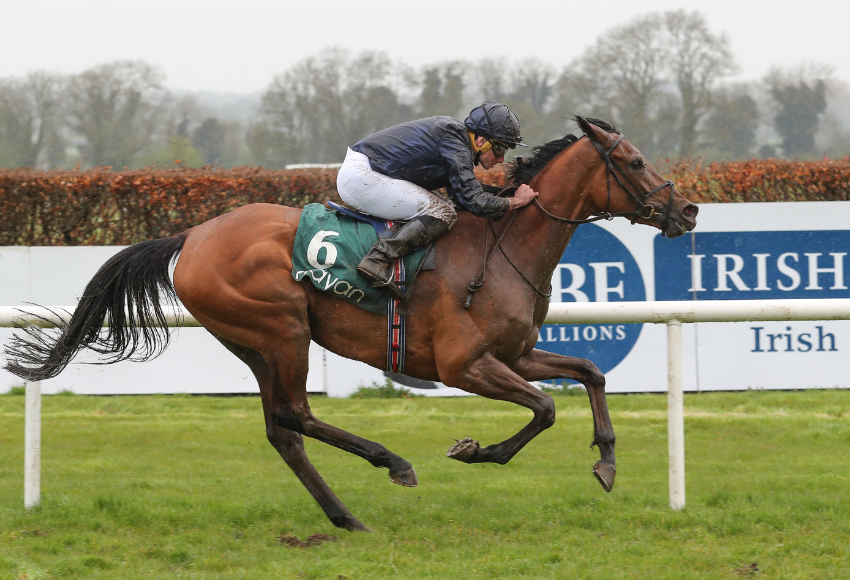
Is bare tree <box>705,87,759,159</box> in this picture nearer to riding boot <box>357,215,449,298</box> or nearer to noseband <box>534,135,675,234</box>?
noseband <box>534,135,675,234</box>

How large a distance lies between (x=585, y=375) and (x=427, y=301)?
84cm

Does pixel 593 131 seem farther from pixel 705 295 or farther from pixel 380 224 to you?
pixel 705 295

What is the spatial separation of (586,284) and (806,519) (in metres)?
3.33

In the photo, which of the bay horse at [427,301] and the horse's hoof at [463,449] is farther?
the bay horse at [427,301]

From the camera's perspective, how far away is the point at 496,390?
395 cm

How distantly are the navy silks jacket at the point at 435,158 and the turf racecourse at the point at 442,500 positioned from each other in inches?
55.8

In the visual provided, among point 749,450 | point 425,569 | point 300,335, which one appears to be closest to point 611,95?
point 749,450

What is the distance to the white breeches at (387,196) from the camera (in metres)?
4.05

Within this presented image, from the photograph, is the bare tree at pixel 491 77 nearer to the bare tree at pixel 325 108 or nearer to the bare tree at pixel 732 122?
the bare tree at pixel 325 108

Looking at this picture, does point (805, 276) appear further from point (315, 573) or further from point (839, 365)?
point (315, 573)

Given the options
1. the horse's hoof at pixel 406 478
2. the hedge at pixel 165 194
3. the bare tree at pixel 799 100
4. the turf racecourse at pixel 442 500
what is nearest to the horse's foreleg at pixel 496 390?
the horse's hoof at pixel 406 478

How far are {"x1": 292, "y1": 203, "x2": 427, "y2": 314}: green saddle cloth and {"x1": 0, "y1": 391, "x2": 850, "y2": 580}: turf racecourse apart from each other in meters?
1.02

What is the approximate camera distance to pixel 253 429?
6.32 metres

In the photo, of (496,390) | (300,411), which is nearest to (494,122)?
(496,390)
